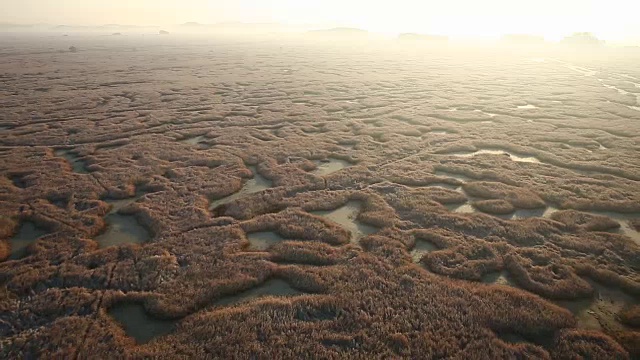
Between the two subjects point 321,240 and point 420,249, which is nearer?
point 420,249

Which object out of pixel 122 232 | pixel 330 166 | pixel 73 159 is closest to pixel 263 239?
pixel 122 232

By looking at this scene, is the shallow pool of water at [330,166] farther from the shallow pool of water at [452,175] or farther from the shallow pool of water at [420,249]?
the shallow pool of water at [420,249]

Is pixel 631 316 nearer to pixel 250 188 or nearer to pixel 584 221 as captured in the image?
pixel 584 221

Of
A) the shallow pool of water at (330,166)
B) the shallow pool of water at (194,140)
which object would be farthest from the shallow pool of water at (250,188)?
the shallow pool of water at (194,140)

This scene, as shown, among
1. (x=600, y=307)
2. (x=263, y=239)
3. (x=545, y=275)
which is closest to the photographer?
(x=600, y=307)

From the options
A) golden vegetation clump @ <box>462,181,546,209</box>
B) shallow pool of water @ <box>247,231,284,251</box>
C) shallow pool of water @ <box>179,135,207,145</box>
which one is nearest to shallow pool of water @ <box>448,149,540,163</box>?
golden vegetation clump @ <box>462,181,546,209</box>

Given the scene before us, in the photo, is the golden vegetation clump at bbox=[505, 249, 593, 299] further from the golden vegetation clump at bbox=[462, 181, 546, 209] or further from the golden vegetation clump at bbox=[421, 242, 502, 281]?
the golden vegetation clump at bbox=[462, 181, 546, 209]

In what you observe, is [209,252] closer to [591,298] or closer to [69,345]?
[69,345]
